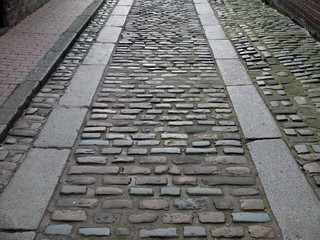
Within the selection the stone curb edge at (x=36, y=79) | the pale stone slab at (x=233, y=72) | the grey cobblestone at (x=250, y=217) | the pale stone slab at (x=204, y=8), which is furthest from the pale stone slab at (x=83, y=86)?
the pale stone slab at (x=204, y=8)

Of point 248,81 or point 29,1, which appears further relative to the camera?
point 29,1

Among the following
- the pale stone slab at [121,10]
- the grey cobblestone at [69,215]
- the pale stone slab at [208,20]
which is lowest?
the pale stone slab at [208,20]

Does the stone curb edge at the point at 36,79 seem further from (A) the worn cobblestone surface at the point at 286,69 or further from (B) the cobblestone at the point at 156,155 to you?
(A) the worn cobblestone surface at the point at 286,69

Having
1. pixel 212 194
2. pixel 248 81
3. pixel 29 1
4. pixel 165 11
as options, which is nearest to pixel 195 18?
pixel 165 11

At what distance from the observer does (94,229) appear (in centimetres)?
A: 259

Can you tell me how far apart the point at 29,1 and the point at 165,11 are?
9.11 feet

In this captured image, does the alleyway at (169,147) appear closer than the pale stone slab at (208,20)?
Yes

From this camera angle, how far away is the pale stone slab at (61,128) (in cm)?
356

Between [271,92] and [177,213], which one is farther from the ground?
[177,213]

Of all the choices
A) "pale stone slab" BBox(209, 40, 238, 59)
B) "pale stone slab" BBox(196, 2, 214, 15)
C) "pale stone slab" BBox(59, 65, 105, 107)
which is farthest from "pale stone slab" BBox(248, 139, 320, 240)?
"pale stone slab" BBox(196, 2, 214, 15)

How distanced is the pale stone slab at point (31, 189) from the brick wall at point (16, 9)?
13.1 feet

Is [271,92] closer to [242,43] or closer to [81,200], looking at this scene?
[242,43]

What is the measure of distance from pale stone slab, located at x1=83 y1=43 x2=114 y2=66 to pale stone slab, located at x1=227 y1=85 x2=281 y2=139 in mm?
1874

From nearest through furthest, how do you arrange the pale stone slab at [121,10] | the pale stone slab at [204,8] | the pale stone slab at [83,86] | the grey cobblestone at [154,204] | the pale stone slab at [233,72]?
the grey cobblestone at [154,204] < the pale stone slab at [83,86] < the pale stone slab at [233,72] < the pale stone slab at [121,10] < the pale stone slab at [204,8]
